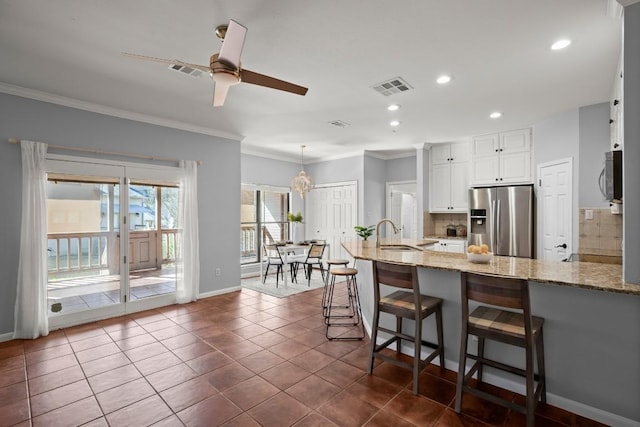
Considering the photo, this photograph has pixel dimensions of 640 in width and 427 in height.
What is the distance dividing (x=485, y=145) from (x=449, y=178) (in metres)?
0.87

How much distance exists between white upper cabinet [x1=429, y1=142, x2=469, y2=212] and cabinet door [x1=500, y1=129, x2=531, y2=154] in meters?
0.66

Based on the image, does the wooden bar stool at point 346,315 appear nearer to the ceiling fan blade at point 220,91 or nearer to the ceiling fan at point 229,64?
the ceiling fan at point 229,64

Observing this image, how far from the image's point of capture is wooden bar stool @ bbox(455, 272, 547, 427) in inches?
75.0

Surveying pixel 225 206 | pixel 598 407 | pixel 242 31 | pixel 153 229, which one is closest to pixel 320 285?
pixel 225 206

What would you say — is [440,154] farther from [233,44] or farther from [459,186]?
[233,44]

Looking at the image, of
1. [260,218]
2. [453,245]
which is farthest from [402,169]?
[260,218]

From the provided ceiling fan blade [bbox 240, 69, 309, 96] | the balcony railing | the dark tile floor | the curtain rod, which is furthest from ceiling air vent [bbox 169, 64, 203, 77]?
the dark tile floor

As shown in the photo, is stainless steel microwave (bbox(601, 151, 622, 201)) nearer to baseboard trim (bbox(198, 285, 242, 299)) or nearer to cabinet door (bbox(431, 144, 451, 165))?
cabinet door (bbox(431, 144, 451, 165))

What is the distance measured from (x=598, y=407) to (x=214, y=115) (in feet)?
16.2

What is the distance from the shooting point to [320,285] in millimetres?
6051

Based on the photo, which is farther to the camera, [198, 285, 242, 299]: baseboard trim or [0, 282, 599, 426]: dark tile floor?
[198, 285, 242, 299]: baseboard trim

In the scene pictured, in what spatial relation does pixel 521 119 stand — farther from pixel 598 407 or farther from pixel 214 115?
pixel 214 115

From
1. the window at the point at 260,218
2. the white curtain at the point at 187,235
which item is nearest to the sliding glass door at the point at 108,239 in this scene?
the white curtain at the point at 187,235

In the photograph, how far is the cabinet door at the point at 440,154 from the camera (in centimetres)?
610
